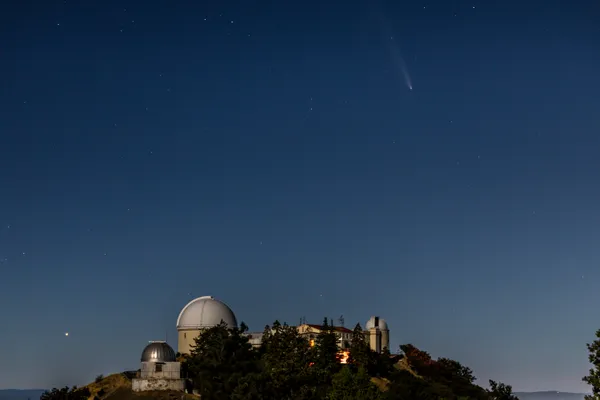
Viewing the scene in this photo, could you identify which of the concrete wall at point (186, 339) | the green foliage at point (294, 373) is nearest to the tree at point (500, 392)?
the green foliage at point (294, 373)

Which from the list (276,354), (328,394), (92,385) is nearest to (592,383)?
(328,394)

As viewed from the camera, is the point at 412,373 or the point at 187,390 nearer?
the point at 187,390

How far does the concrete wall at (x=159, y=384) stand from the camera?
96375 millimetres

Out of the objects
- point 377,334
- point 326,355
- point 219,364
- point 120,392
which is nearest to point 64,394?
point 120,392

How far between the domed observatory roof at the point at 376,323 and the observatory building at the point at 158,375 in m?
53.3

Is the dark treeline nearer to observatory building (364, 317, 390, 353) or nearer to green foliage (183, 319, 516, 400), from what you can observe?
green foliage (183, 319, 516, 400)

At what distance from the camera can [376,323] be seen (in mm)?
141875

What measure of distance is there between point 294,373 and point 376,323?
5332 centimetres

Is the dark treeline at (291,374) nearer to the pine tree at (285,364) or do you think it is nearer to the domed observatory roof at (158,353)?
the pine tree at (285,364)

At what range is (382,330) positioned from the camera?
471ft

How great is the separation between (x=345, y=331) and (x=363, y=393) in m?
66.1

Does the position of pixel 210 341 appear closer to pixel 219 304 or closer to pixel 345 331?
pixel 219 304

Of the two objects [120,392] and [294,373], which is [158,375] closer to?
[120,392]

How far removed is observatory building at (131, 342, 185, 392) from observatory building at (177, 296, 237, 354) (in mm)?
19427
